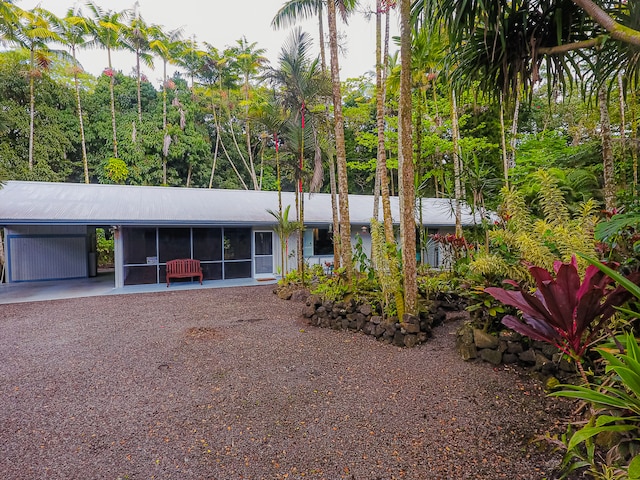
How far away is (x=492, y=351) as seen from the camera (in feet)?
12.1

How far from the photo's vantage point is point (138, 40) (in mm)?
18609

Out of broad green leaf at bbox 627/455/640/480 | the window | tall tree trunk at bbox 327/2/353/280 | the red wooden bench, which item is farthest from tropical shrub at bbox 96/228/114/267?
broad green leaf at bbox 627/455/640/480

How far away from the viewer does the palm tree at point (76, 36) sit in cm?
1658

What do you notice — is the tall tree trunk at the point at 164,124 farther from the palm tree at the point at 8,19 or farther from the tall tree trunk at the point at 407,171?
the tall tree trunk at the point at 407,171

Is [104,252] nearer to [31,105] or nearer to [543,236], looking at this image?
[31,105]

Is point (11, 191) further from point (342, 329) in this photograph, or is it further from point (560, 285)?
point (560, 285)

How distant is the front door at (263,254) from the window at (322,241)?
68.4 inches

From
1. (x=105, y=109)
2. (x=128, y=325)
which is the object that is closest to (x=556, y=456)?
(x=128, y=325)

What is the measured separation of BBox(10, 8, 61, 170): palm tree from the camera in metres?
15.1

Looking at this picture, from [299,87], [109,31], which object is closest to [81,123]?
[109,31]

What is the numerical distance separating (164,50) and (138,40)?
1.39 metres

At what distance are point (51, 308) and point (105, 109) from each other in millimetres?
15950

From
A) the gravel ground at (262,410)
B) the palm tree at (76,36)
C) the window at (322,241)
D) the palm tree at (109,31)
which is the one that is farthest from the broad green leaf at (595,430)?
the palm tree at (109,31)

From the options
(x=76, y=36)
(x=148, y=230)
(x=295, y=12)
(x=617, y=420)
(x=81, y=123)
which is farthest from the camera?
(x=76, y=36)
